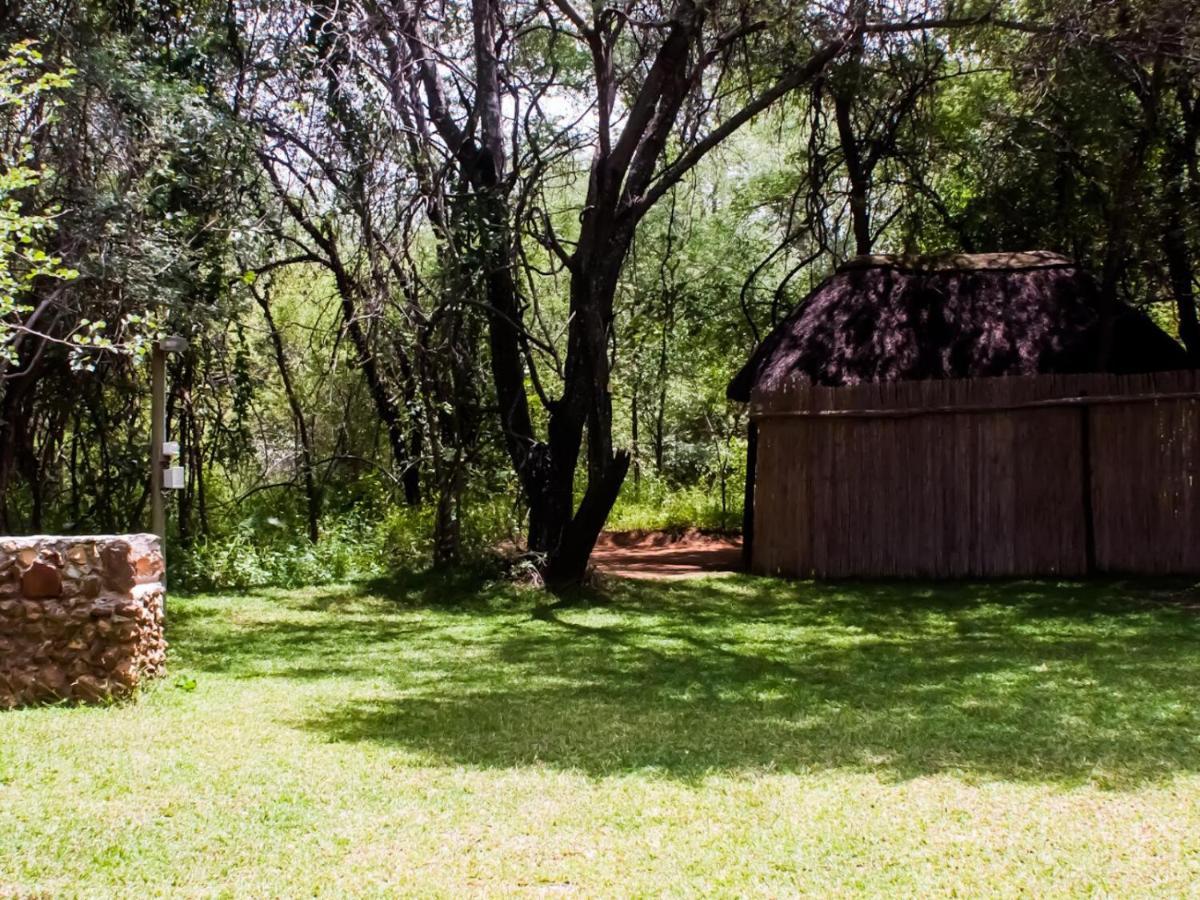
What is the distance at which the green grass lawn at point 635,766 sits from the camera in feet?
11.8

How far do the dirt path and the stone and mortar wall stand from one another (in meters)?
6.52

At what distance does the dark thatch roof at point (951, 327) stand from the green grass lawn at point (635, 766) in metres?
3.51

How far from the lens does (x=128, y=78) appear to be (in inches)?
323

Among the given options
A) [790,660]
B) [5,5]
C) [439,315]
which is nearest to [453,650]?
[790,660]

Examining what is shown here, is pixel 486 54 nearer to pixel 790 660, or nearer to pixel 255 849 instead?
pixel 790 660

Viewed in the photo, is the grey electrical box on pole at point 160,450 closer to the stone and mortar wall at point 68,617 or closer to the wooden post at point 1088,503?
the stone and mortar wall at point 68,617

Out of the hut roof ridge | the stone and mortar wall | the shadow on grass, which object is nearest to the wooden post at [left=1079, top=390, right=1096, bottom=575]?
the shadow on grass

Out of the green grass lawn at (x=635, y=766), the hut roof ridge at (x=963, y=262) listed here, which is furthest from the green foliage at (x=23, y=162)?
the hut roof ridge at (x=963, y=262)

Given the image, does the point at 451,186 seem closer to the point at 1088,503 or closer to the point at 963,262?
the point at 963,262

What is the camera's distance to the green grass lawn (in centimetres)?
359

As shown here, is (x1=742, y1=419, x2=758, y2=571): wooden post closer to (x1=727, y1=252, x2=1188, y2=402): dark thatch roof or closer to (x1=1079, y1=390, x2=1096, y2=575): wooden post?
(x1=727, y1=252, x2=1188, y2=402): dark thatch roof

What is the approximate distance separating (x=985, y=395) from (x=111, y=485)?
29.2ft

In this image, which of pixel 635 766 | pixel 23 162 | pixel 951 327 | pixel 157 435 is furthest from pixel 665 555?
pixel 635 766

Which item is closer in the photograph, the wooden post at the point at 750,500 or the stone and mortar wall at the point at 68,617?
the stone and mortar wall at the point at 68,617
